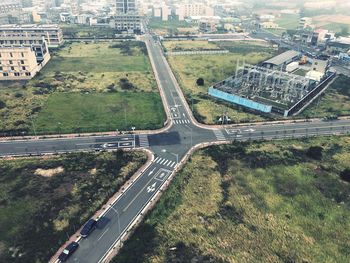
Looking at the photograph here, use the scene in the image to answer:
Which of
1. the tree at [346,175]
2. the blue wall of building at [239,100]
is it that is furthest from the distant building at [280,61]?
the tree at [346,175]

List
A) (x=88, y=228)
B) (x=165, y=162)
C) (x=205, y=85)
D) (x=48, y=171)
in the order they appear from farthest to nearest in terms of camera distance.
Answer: (x=205, y=85)
(x=165, y=162)
(x=48, y=171)
(x=88, y=228)

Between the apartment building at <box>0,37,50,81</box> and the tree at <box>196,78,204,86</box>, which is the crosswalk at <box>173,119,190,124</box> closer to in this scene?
the tree at <box>196,78,204,86</box>

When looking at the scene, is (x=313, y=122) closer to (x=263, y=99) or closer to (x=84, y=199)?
(x=263, y=99)

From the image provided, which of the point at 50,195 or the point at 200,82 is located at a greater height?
the point at 200,82

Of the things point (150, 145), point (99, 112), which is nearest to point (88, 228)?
point (150, 145)

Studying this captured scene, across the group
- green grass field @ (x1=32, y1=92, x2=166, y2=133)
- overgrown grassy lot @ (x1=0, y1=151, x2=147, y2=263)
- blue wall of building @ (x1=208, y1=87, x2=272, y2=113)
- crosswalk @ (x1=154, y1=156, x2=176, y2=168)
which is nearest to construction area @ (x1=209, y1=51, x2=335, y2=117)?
blue wall of building @ (x1=208, y1=87, x2=272, y2=113)

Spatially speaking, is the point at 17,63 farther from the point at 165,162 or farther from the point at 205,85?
the point at 165,162

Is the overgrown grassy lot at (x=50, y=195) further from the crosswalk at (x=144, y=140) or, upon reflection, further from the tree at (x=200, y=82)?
the tree at (x=200, y=82)
